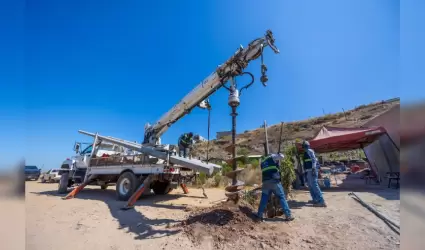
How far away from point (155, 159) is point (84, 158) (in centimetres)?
510

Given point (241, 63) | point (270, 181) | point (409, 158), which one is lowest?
point (270, 181)

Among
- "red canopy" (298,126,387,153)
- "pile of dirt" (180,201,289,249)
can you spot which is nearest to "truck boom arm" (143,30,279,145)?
"red canopy" (298,126,387,153)

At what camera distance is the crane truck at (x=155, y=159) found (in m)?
7.63

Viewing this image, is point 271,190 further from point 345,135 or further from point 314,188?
point 345,135

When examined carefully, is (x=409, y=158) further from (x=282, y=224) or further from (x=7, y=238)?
(x=282, y=224)

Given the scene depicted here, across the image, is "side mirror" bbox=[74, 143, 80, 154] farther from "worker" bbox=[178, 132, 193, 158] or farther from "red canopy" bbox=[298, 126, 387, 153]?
"red canopy" bbox=[298, 126, 387, 153]

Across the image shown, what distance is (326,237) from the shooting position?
4.02 m

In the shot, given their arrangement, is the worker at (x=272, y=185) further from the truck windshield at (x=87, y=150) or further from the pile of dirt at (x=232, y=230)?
the truck windshield at (x=87, y=150)

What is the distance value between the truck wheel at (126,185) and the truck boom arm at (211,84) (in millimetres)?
2739

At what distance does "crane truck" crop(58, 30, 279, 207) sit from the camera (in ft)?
25.0

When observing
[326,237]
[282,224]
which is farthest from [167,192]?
[326,237]

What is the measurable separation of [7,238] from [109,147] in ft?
37.4

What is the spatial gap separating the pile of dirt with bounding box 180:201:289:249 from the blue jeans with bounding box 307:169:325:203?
1.84 metres

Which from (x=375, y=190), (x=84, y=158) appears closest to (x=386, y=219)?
(x=375, y=190)
